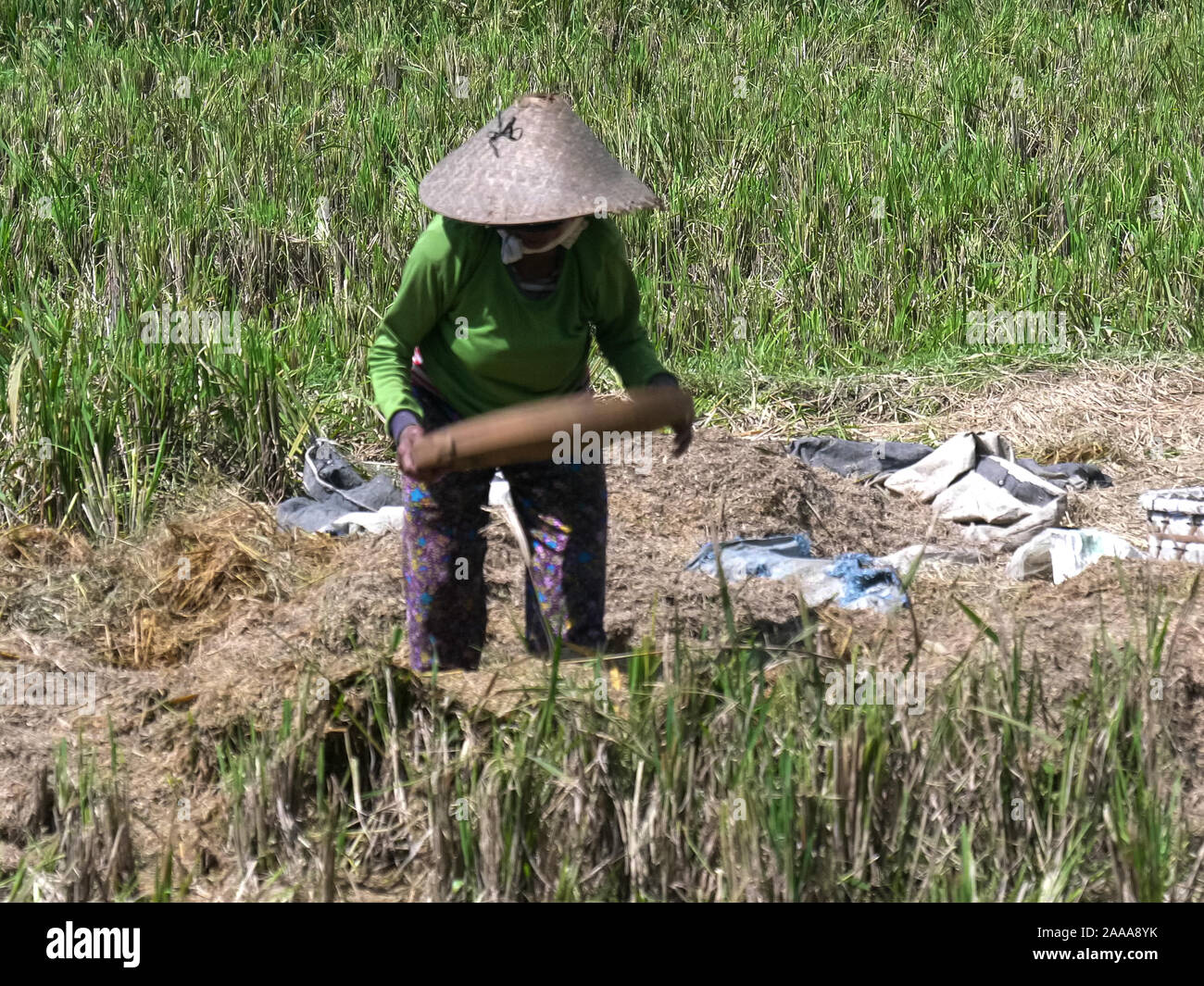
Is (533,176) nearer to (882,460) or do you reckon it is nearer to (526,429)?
(526,429)

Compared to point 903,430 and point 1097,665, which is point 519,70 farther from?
point 1097,665

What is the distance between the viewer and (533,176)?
9.30ft

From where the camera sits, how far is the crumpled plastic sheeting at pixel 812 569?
12.5 feet

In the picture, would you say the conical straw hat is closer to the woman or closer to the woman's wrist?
the woman

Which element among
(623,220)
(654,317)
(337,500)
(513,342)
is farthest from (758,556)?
(623,220)

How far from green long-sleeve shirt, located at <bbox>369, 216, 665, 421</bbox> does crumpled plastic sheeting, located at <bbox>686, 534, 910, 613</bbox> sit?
0.91 m

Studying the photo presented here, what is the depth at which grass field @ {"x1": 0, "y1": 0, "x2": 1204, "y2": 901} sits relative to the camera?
7.90 feet

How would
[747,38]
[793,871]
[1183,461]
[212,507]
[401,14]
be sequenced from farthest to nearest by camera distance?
[401,14] → [747,38] → [1183,461] → [212,507] → [793,871]

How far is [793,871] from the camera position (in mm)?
2262

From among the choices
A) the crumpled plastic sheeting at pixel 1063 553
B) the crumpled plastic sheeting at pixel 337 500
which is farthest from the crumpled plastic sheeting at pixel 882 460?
the crumpled plastic sheeting at pixel 337 500

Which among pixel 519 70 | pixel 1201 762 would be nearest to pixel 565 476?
pixel 1201 762

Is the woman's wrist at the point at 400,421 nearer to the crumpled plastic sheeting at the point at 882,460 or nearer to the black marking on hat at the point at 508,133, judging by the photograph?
the black marking on hat at the point at 508,133

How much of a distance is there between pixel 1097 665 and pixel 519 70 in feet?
21.6

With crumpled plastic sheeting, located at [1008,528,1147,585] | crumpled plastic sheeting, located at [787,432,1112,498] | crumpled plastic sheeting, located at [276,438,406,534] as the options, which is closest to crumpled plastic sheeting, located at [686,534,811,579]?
crumpled plastic sheeting, located at [1008,528,1147,585]
